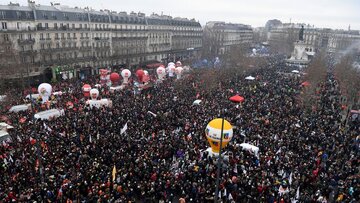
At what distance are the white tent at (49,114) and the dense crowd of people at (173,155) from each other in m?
0.67

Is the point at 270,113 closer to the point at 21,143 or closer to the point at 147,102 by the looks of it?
the point at 147,102

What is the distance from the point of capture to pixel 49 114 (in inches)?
1040

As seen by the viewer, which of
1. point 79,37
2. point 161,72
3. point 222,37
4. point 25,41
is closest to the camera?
point 161,72

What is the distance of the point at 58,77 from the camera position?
4947cm

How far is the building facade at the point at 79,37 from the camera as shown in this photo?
44.8m

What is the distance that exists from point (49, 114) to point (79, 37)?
31.1 metres

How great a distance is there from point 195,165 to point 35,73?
38.3 m

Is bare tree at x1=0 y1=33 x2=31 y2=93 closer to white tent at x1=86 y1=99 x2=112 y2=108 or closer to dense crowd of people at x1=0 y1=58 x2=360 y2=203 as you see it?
dense crowd of people at x1=0 y1=58 x2=360 y2=203

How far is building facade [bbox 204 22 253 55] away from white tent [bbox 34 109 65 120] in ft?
217

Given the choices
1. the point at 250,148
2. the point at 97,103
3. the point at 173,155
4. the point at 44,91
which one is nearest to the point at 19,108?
the point at 44,91

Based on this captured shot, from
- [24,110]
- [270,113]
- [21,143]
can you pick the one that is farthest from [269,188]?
[24,110]

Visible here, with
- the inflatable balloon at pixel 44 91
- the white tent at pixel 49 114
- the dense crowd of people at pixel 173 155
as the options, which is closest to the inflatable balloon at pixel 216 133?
the dense crowd of people at pixel 173 155

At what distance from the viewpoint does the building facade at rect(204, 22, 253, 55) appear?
9806 cm

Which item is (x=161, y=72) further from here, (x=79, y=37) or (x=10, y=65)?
(x=10, y=65)
